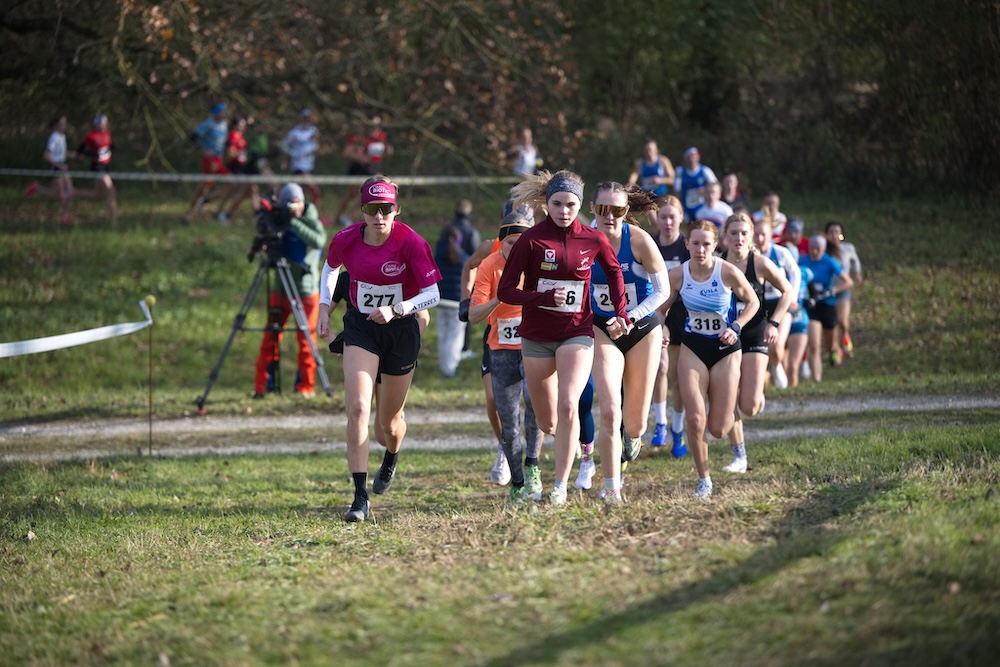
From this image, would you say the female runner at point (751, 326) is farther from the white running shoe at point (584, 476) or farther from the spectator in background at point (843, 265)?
the spectator in background at point (843, 265)

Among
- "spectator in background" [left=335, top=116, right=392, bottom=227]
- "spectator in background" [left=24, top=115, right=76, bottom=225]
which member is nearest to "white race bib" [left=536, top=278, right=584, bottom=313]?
"spectator in background" [left=335, top=116, right=392, bottom=227]

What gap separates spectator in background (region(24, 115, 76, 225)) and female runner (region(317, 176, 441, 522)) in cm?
1541

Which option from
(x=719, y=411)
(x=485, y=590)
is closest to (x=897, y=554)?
(x=485, y=590)

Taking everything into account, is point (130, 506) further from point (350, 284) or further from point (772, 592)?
point (772, 592)

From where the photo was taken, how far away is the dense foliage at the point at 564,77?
21000 mm

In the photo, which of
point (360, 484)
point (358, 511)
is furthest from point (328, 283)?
point (358, 511)

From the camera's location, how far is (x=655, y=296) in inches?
320

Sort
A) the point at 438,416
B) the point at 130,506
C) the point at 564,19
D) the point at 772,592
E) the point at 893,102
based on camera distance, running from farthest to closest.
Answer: the point at 564,19
the point at 893,102
the point at 438,416
the point at 130,506
the point at 772,592

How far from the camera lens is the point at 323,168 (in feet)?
88.4

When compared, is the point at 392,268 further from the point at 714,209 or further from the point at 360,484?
the point at 714,209

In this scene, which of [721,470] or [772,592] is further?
[721,470]

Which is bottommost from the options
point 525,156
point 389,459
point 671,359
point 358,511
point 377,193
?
point 358,511

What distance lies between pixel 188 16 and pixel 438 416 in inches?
421

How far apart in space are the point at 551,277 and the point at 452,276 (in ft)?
31.4
